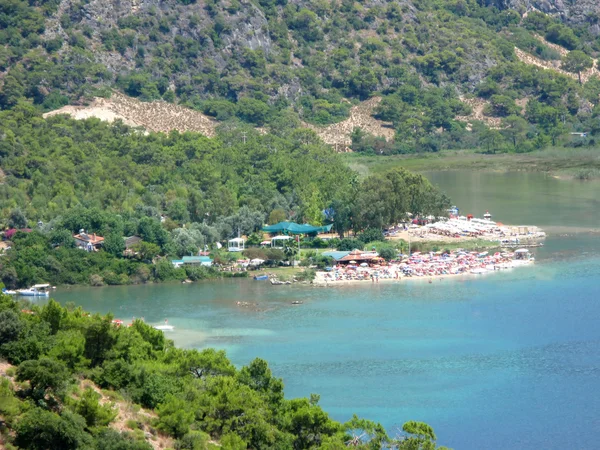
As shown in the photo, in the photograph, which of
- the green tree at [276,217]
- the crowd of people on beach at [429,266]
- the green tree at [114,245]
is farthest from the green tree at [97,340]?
the green tree at [276,217]

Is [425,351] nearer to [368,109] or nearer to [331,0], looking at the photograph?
[368,109]

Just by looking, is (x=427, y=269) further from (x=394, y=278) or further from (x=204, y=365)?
(x=204, y=365)

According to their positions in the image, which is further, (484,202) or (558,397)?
(484,202)

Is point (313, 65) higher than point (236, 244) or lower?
higher

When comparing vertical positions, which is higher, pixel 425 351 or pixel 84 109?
pixel 84 109

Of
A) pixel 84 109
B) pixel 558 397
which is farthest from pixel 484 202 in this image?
pixel 558 397

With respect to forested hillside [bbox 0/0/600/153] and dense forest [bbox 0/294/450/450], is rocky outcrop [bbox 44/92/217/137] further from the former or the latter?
dense forest [bbox 0/294/450/450]

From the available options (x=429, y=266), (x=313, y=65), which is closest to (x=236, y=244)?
(x=429, y=266)
